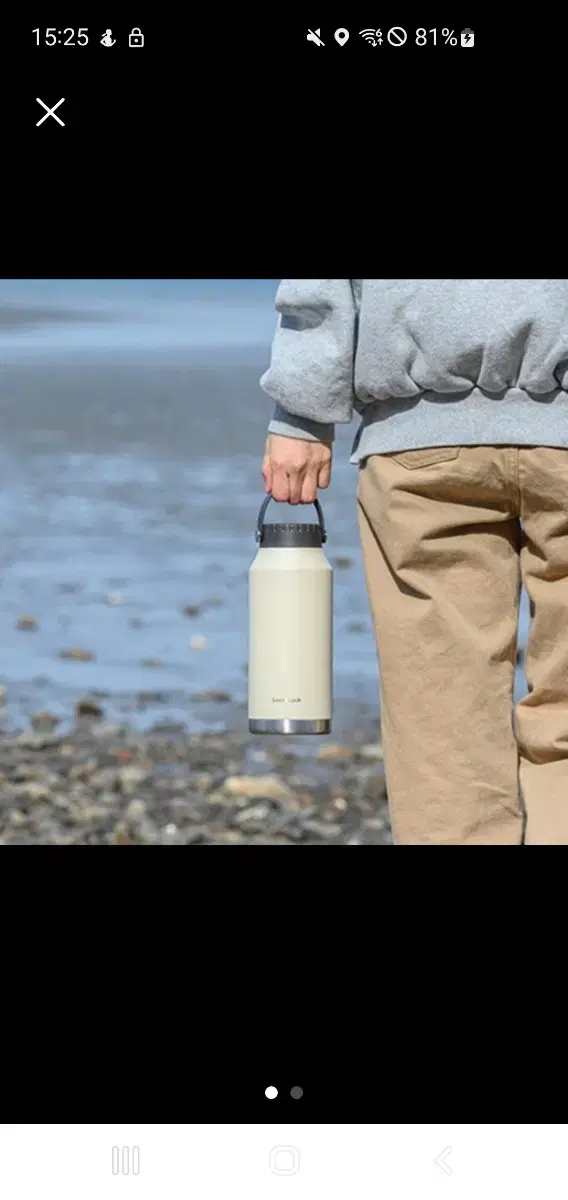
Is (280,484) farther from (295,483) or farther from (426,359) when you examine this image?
(426,359)

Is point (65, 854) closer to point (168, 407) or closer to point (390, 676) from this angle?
point (390, 676)

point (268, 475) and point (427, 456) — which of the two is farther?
point (268, 475)

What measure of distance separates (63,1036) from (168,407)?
7.45 meters

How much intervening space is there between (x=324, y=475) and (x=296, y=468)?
6cm

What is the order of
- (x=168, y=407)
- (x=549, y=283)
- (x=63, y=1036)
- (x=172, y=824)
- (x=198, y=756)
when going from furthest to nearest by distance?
(x=168, y=407), (x=198, y=756), (x=172, y=824), (x=549, y=283), (x=63, y=1036)

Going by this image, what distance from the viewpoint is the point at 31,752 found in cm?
627

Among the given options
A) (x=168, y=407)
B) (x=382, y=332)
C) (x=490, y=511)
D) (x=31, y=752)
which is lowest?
(x=31, y=752)

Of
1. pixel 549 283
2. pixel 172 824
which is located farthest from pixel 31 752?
pixel 549 283

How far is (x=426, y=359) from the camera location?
2812 millimetres

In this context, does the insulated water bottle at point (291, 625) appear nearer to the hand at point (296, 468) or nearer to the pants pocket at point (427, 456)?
the hand at point (296, 468)
